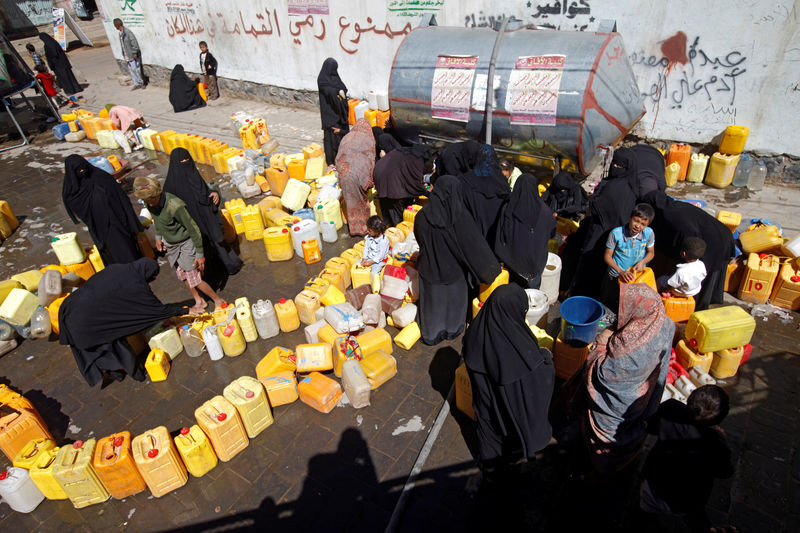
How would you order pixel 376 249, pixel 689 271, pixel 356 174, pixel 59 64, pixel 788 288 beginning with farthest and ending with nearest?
pixel 59 64 → pixel 356 174 → pixel 376 249 → pixel 788 288 → pixel 689 271

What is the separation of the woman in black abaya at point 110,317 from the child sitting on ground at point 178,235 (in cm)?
60

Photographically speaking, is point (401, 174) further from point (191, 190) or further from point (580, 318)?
point (580, 318)

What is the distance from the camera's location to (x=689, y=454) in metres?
2.81

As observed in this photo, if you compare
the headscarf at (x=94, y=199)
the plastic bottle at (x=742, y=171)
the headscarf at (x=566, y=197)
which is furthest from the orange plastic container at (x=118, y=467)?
the plastic bottle at (x=742, y=171)

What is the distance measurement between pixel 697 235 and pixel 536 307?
1.77 meters

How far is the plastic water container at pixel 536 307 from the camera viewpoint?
4.93 meters

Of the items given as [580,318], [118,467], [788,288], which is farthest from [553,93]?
[118,467]

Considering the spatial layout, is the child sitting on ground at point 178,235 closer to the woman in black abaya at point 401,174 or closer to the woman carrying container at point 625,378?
the woman in black abaya at point 401,174

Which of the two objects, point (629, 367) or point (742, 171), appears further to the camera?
point (742, 171)

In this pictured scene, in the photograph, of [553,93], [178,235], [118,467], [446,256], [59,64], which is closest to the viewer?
[118,467]

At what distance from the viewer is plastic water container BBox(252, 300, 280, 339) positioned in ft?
17.7

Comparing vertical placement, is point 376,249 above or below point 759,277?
above

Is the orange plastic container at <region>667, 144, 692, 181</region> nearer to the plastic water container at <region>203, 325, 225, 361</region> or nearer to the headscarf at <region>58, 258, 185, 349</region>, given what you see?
the plastic water container at <region>203, 325, 225, 361</region>

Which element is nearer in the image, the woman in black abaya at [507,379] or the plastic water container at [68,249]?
the woman in black abaya at [507,379]
